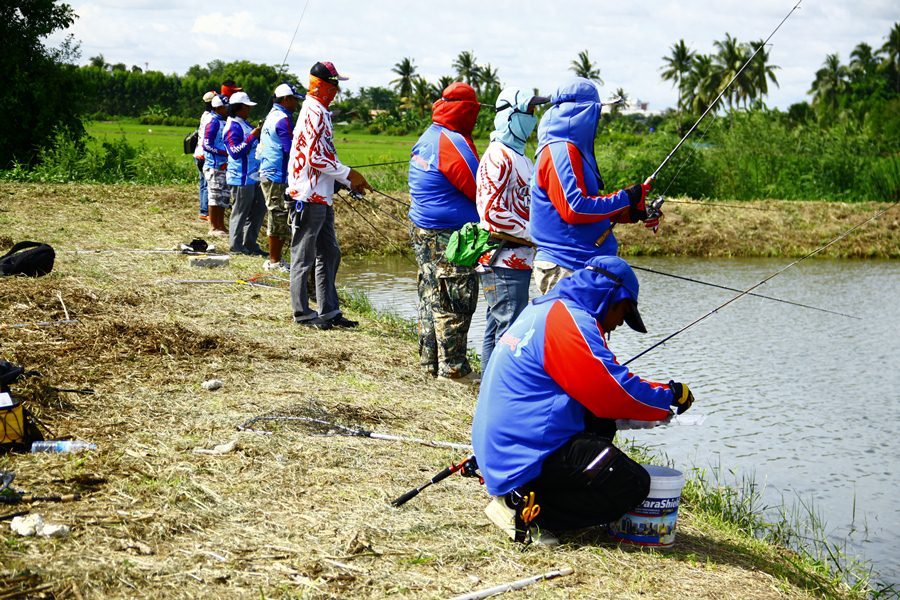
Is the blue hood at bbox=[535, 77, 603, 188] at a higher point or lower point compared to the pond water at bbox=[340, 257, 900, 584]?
higher

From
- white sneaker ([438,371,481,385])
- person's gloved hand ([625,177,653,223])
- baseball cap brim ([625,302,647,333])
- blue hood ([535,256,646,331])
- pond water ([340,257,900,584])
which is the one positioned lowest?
pond water ([340,257,900,584])

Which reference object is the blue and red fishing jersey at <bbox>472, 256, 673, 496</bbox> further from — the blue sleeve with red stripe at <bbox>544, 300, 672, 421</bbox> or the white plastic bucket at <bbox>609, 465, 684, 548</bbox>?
the white plastic bucket at <bbox>609, 465, 684, 548</bbox>

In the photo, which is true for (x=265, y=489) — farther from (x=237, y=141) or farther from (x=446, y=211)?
(x=237, y=141)

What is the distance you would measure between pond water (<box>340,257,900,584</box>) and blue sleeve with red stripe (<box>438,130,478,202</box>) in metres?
2.39

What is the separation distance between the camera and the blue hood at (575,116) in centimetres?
560

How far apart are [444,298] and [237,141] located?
214 inches

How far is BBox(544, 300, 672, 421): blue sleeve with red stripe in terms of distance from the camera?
3.92 metres

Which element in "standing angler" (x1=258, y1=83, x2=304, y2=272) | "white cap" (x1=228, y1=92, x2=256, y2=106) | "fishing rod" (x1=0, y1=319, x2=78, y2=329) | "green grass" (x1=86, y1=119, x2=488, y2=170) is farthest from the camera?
"green grass" (x1=86, y1=119, x2=488, y2=170)

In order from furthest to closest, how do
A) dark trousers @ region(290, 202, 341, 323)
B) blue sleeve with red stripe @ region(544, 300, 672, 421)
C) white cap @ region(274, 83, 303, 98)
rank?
white cap @ region(274, 83, 303, 98), dark trousers @ region(290, 202, 341, 323), blue sleeve with red stripe @ region(544, 300, 672, 421)

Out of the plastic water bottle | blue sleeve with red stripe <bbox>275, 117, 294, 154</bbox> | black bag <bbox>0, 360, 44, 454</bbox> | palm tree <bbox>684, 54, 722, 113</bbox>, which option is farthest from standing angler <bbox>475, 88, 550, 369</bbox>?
palm tree <bbox>684, 54, 722, 113</bbox>

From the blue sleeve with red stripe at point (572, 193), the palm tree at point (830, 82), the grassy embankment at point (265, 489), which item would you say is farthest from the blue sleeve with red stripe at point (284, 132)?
the palm tree at point (830, 82)

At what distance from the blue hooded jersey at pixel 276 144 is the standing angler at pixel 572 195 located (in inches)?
178

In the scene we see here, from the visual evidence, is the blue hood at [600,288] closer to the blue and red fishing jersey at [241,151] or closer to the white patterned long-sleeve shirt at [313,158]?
the white patterned long-sleeve shirt at [313,158]

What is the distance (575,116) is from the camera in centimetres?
559
